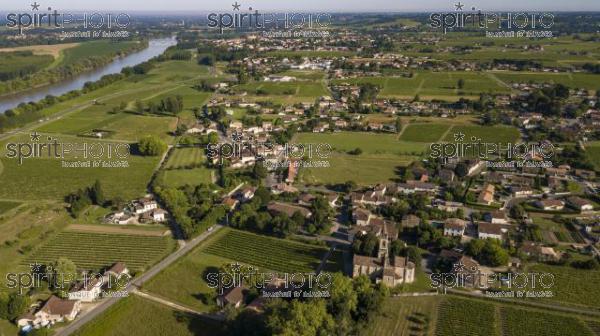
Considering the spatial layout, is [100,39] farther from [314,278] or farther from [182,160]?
[314,278]

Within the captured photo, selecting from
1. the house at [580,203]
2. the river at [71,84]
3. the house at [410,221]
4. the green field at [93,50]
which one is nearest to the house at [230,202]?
the house at [410,221]

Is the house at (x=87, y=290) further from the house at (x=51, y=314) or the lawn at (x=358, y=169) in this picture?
the lawn at (x=358, y=169)

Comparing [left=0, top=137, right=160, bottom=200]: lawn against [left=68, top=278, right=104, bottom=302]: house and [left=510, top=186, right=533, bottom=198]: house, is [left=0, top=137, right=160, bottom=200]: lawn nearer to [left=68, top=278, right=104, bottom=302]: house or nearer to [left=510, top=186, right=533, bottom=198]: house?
[left=68, top=278, right=104, bottom=302]: house

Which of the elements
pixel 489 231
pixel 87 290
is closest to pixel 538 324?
pixel 489 231

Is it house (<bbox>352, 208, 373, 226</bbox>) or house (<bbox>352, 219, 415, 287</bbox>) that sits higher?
house (<bbox>352, 208, 373, 226</bbox>)

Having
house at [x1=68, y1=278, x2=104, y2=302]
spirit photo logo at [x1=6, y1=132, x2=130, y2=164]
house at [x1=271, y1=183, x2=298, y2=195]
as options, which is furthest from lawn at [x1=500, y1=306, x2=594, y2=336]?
spirit photo logo at [x1=6, y1=132, x2=130, y2=164]

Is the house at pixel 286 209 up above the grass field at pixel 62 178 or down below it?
below

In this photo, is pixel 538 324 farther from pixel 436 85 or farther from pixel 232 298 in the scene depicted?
pixel 436 85
